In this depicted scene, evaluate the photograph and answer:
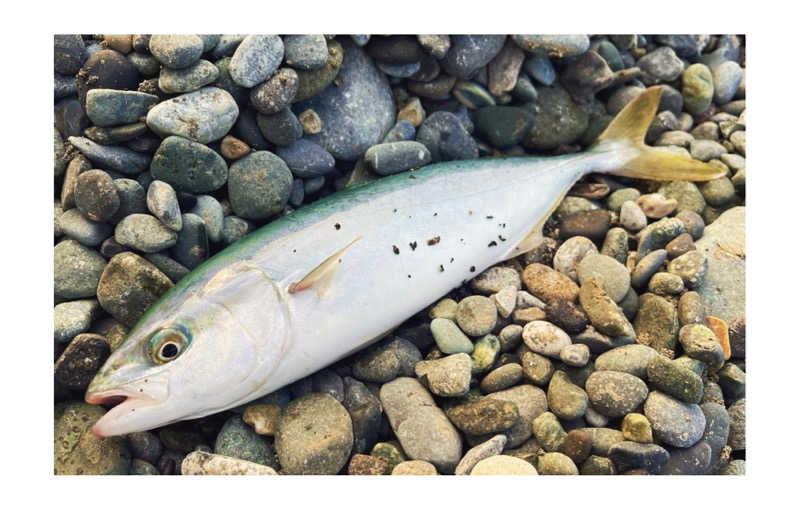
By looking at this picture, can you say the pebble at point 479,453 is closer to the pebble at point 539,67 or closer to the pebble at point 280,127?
the pebble at point 280,127

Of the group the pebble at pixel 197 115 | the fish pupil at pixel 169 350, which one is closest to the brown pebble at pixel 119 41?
the pebble at pixel 197 115

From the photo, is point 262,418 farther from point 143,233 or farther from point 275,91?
point 275,91

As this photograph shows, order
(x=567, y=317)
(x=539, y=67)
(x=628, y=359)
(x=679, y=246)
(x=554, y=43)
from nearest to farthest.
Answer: (x=628, y=359), (x=567, y=317), (x=679, y=246), (x=554, y=43), (x=539, y=67)

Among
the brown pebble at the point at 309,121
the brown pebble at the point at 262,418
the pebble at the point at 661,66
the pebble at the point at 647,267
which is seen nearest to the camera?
the brown pebble at the point at 262,418

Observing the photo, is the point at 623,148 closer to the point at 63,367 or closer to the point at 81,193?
the point at 81,193

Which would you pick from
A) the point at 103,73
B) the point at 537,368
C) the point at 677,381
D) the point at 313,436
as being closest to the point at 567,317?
the point at 537,368

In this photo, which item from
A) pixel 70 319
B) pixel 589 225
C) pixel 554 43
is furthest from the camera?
pixel 554 43
